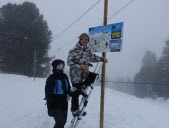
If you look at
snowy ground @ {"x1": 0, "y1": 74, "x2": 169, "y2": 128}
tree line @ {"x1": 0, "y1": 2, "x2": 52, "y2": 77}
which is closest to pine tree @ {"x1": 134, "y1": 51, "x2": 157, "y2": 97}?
tree line @ {"x1": 0, "y1": 2, "x2": 52, "y2": 77}

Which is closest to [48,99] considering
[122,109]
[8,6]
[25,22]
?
[122,109]

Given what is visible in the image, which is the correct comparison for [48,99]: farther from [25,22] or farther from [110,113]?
[25,22]

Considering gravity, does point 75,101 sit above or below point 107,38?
below

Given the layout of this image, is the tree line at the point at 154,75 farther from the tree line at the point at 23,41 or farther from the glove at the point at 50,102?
the glove at the point at 50,102

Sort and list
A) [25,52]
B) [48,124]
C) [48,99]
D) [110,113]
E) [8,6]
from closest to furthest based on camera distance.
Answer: [48,99]
[48,124]
[110,113]
[25,52]
[8,6]

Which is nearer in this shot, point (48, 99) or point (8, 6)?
point (48, 99)

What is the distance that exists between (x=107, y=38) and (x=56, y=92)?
2.14 metres

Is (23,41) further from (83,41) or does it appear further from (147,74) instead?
(83,41)

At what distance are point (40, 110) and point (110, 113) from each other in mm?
2444

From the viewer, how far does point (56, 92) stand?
7.02 metres

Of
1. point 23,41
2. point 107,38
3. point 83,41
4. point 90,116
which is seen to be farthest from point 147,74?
point 83,41

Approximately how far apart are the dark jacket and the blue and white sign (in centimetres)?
157

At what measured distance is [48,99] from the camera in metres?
6.86

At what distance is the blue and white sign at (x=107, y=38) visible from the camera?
310 inches
